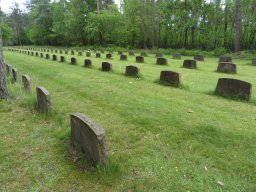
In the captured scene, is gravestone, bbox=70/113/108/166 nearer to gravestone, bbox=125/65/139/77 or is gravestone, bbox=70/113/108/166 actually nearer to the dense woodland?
gravestone, bbox=125/65/139/77

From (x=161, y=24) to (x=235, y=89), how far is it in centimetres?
2845

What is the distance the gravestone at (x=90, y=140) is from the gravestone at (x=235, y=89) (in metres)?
4.56

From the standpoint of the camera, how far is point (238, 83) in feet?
20.8

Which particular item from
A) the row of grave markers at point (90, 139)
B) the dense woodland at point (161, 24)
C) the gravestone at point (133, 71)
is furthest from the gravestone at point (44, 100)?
the dense woodland at point (161, 24)

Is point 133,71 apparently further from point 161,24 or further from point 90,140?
point 161,24

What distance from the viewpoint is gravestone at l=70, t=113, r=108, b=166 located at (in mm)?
3123

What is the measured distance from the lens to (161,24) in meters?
33.1

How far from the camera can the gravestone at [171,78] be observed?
7900mm

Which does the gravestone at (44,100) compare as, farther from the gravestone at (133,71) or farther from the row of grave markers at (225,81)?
the gravestone at (133,71)

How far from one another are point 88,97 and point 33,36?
66854 mm

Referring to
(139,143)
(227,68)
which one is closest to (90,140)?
(139,143)

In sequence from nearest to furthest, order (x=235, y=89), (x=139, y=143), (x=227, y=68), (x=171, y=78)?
→ (x=139, y=143)
(x=235, y=89)
(x=171, y=78)
(x=227, y=68)

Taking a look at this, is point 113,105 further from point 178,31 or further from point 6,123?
point 178,31

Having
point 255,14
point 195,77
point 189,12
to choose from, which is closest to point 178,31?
point 189,12
